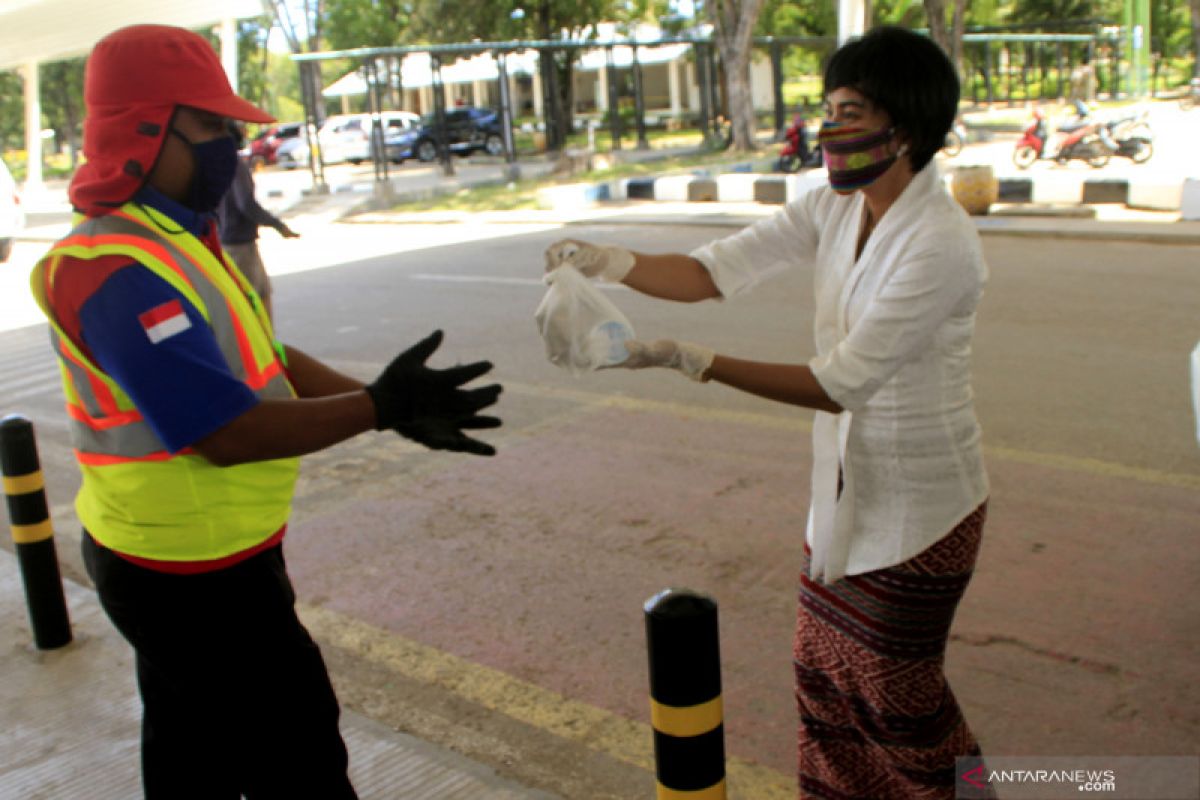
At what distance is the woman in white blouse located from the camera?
229 cm

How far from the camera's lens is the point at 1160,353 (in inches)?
299

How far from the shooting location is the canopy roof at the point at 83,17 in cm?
2156

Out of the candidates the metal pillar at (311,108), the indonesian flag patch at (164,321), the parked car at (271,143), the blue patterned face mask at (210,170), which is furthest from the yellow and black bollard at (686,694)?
the parked car at (271,143)

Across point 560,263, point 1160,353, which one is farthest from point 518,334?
point 560,263

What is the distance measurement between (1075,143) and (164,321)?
68.0 feet

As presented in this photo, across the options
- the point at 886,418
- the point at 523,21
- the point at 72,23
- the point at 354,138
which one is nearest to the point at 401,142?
the point at 354,138

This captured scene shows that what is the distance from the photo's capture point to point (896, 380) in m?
2.38

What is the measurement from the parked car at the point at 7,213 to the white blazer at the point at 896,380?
58.7ft

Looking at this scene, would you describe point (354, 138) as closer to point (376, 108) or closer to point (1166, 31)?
point (376, 108)

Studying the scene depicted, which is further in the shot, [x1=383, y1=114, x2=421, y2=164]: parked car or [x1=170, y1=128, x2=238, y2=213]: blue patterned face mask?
[x1=383, y1=114, x2=421, y2=164]: parked car

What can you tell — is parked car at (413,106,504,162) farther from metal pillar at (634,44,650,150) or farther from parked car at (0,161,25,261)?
parked car at (0,161,25,261)

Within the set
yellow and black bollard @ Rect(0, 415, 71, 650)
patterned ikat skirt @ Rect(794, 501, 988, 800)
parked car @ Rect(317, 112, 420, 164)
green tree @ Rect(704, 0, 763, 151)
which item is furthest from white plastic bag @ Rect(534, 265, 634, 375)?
parked car @ Rect(317, 112, 420, 164)

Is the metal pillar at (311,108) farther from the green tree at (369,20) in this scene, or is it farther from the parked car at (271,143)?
the green tree at (369,20)

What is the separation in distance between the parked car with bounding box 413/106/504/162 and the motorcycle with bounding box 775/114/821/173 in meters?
16.3
